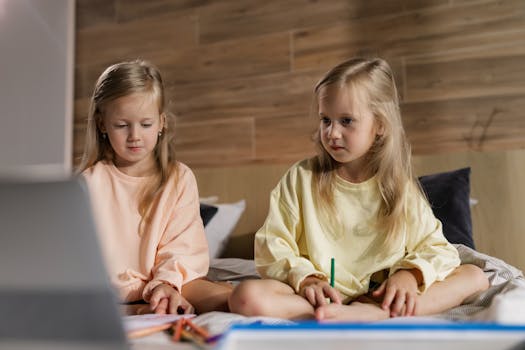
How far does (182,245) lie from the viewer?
131 centimetres

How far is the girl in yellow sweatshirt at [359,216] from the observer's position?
1135 mm

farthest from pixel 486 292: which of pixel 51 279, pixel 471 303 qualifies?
pixel 51 279

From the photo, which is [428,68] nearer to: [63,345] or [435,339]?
[435,339]

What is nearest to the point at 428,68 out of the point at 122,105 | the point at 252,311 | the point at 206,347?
the point at 122,105

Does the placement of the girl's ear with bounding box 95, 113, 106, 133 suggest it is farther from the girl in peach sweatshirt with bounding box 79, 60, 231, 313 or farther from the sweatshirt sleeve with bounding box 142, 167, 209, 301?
the sweatshirt sleeve with bounding box 142, 167, 209, 301

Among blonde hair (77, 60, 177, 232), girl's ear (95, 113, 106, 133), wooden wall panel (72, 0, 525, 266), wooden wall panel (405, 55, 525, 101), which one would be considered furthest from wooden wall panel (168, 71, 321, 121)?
girl's ear (95, 113, 106, 133)

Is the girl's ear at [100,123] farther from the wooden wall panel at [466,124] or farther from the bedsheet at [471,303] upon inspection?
the wooden wall panel at [466,124]

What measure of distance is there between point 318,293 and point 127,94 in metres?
0.67

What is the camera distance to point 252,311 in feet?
3.18

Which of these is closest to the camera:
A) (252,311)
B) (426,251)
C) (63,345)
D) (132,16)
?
(63,345)

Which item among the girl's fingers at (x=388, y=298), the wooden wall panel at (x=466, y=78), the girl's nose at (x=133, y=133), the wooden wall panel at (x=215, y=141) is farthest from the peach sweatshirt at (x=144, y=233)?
the wooden wall panel at (x=466, y=78)

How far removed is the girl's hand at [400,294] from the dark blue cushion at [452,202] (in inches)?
17.8

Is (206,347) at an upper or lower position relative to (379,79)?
lower

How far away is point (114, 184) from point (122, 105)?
0.19 meters
